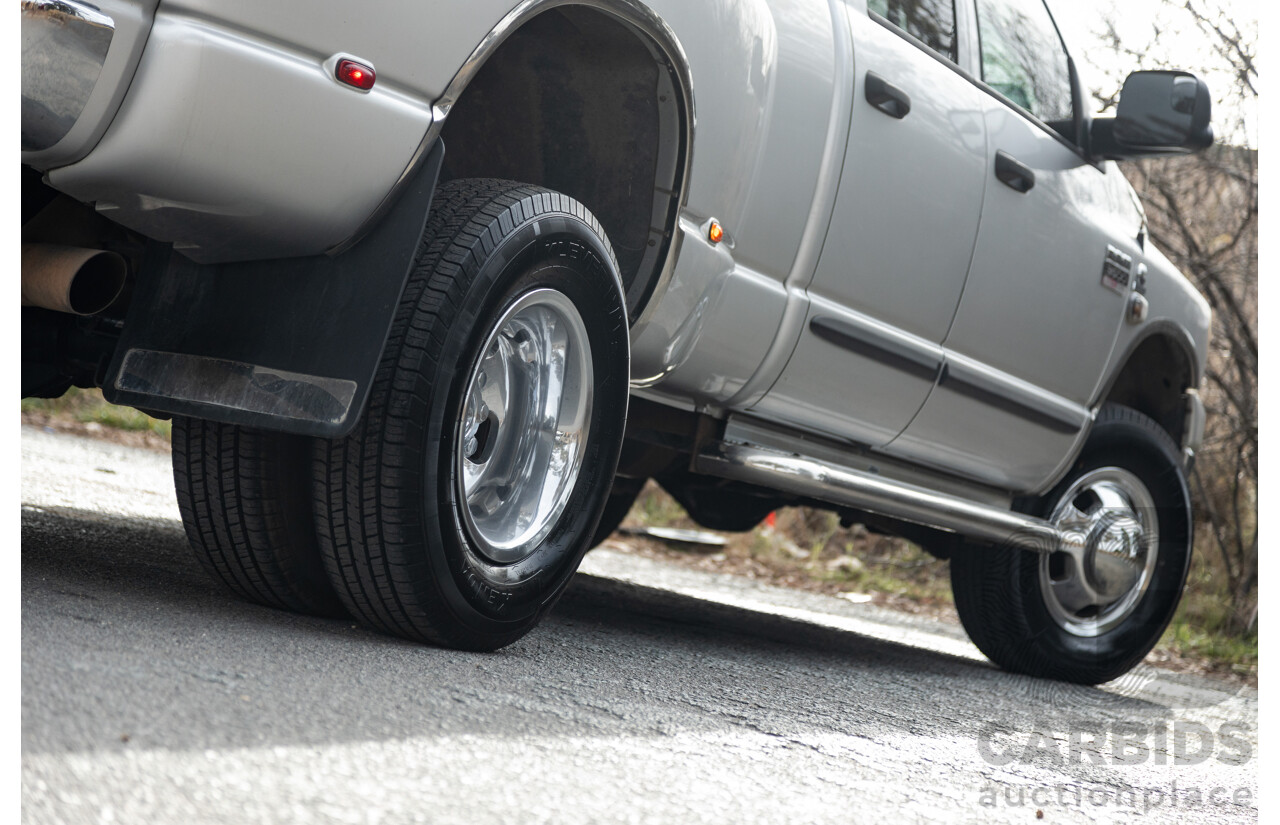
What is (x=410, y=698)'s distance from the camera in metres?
1.88

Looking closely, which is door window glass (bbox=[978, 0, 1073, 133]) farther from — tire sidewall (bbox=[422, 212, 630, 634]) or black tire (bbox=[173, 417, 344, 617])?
black tire (bbox=[173, 417, 344, 617])

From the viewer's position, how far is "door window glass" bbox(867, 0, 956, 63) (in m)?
3.27

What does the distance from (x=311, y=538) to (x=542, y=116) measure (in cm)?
102

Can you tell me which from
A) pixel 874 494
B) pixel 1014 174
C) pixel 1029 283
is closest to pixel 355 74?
pixel 874 494

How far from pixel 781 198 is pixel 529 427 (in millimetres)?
850

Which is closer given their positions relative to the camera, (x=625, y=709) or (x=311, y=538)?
(x=625, y=709)

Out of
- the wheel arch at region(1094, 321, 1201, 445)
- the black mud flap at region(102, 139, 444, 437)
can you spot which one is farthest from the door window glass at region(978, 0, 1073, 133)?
the black mud flap at region(102, 139, 444, 437)

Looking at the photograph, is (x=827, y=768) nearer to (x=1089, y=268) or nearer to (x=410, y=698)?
(x=410, y=698)

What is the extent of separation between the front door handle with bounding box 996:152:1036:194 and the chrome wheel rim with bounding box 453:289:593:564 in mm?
1598

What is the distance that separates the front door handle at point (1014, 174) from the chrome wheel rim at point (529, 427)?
1.60 meters

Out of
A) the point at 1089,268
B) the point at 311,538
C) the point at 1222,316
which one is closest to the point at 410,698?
the point at 311,538

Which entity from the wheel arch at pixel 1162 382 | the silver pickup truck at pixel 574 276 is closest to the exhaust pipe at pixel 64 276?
the silver pickup truck at pixel 574 276

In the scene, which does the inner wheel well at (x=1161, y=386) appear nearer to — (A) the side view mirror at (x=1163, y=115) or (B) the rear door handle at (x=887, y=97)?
(A) the side view mirror at (x=1163, y=115)
